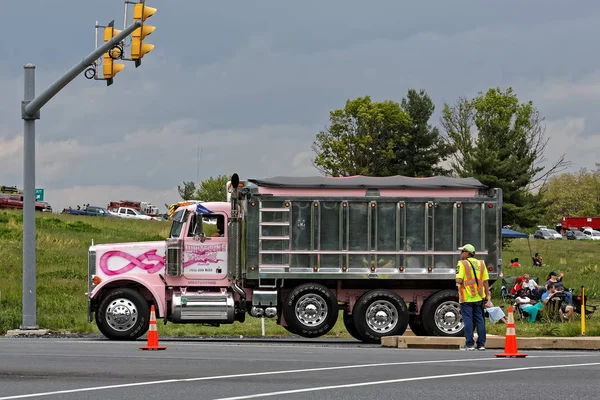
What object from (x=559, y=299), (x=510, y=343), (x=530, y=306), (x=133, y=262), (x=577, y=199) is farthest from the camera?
(x=577, y=199)

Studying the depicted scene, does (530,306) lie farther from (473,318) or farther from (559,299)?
(473,318)

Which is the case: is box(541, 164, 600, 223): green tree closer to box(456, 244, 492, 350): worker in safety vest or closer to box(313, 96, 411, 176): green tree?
box(313, 96, 411, 176): green tree

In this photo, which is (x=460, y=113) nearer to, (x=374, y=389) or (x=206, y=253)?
(x=206, y=253)

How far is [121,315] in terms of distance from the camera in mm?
21953

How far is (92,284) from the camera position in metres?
22.6

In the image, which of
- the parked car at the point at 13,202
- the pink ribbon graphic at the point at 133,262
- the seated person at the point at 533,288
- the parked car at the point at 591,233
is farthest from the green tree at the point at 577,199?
the pink ribbon graphic at the point at 133,262

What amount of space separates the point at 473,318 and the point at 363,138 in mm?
67691

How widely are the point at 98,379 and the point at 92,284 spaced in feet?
31.3

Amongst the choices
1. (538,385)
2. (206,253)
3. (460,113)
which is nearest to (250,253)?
(206,253)

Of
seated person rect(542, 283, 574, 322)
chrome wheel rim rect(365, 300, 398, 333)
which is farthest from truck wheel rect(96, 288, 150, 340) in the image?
seated person rect(542, 283, 574, 322)

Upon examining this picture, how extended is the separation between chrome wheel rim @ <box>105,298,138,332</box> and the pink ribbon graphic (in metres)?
0.75

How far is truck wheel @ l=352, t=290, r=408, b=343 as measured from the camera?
22.3 m

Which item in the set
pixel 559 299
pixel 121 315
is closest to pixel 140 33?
pixel 121 315

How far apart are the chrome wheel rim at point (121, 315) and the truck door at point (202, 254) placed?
1.37 metres
